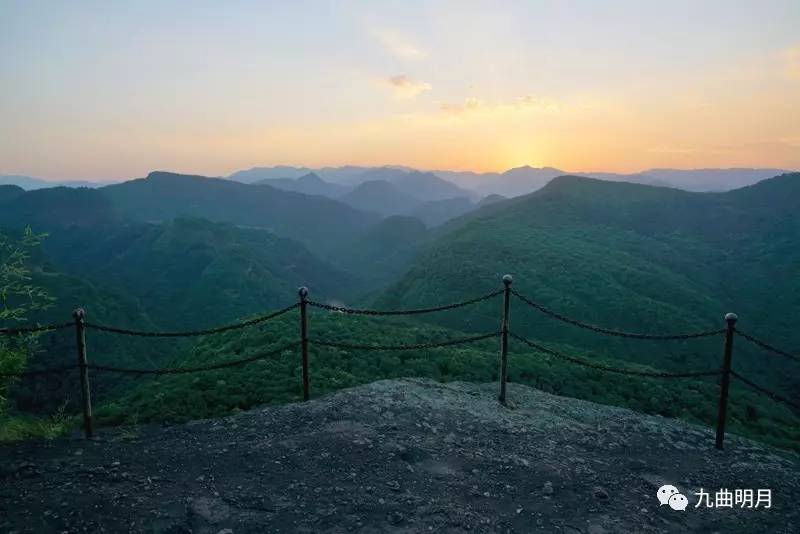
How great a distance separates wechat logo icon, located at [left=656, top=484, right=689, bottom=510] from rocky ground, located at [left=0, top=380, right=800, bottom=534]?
9 centimetres

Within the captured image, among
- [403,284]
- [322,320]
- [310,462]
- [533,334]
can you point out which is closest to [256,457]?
[310,462]

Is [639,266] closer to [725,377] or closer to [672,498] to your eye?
[725,377]

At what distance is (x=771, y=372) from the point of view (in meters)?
34.9

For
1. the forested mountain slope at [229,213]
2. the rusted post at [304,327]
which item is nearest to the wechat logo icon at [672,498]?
the rusted post at [304,327]

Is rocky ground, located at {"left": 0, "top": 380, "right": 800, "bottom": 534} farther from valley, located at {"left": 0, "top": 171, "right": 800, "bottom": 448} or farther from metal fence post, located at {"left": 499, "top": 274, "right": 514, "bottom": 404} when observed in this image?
valley, located at {"left": 0, "top": 171, "right": 800, "bottom": 448}

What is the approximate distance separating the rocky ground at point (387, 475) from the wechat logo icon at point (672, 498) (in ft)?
0.29

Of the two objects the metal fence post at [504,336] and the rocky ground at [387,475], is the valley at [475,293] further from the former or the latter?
the metal fence post at [504,336]

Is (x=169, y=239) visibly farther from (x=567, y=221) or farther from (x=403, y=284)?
(x=567, y=221)

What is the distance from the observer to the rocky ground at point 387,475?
5207 mm

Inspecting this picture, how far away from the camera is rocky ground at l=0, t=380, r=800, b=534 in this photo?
5.21 m

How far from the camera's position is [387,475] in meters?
6.06

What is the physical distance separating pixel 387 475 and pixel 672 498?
3569mm

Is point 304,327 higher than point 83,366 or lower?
higher

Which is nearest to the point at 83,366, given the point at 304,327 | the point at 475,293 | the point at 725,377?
the point at 304,327
